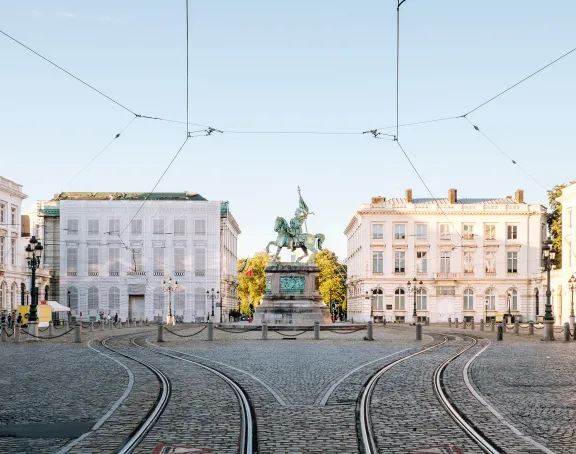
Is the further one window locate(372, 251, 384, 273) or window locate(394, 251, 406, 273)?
window locate(372, 251, 384, 273)

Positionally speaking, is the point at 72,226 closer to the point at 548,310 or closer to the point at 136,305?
the point at 136,305

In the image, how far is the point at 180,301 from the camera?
86.8 metres

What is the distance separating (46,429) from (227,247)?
3382 inches

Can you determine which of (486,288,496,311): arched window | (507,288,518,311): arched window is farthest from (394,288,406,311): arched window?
(507,288,518,311): arched window

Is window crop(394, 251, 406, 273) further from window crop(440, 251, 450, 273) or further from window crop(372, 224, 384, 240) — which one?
window crop(440, 251, 450, 273)

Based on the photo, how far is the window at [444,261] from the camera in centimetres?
9262

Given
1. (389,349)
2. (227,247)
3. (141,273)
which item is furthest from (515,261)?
(389,349)

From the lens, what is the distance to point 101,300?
86875mm

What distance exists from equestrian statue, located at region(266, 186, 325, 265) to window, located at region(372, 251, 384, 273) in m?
37.8

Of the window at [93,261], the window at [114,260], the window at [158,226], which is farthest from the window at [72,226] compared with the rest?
the window at [158,226]

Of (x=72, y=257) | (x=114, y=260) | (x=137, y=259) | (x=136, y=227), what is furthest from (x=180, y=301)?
(x=72, y=257)

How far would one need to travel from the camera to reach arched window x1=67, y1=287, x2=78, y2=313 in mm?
87000

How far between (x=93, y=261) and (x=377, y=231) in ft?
103

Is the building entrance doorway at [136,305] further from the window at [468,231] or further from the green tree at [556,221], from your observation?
the green tree at [556,221]
